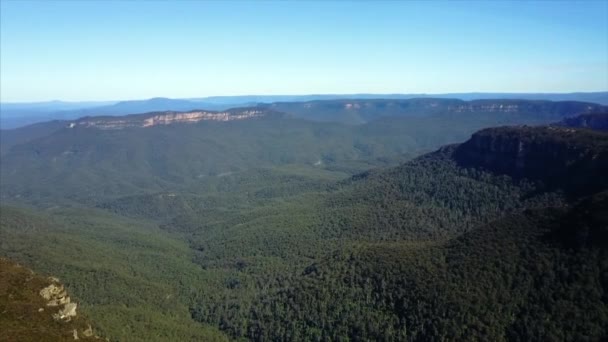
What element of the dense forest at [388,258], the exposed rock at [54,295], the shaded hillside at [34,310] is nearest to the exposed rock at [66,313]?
the shaded hillside at [34,310]

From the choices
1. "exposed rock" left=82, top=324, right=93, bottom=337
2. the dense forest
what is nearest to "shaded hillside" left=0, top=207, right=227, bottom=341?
the dense forest

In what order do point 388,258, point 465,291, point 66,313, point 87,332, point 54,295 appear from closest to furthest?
point 87,332
point 66,313
point 54,295
point 465,291
point 388,258

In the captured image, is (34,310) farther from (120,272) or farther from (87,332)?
(120,272)

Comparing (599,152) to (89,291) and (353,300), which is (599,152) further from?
(89,291)

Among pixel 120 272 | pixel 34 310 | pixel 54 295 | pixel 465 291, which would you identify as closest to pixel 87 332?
pixel 54 295

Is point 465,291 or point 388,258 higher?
point 388,258

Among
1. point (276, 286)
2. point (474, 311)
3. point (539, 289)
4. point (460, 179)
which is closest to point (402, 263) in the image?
point (474, 311)
